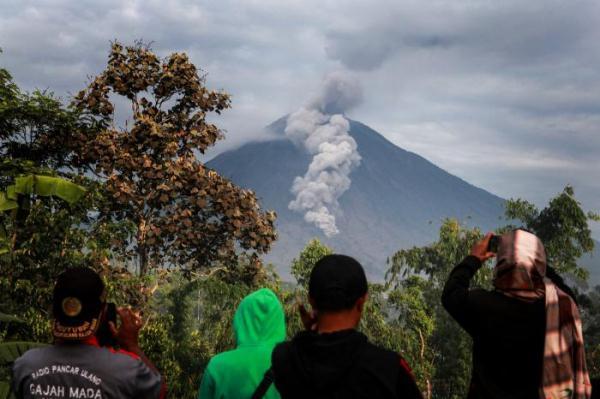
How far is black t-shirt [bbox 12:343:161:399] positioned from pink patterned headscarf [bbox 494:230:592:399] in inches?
61.1

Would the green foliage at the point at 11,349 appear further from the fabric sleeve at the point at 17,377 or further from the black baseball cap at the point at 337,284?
the black baseball cap at the point at 337,284

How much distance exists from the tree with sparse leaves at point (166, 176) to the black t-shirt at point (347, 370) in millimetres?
17623

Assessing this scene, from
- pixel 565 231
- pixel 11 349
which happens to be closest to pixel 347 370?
pixel 11 349

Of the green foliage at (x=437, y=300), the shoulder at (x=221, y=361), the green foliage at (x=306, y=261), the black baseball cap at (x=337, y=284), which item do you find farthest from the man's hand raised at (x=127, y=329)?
the green foliage at (x=306, y=261)

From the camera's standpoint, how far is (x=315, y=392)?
2.29 meters

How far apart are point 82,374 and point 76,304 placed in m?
0.28

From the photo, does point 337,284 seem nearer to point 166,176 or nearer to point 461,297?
point 461,297

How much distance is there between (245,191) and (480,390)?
58.7ft

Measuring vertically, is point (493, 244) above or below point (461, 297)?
above

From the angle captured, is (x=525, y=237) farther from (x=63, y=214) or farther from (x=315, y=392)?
(x=63, y=214)

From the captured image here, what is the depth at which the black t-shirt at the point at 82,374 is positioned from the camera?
2.65m

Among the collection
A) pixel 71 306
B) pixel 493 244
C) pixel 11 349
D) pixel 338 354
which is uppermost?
pixel 493 244

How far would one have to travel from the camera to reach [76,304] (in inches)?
105

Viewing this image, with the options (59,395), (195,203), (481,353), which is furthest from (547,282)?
(195,203)
